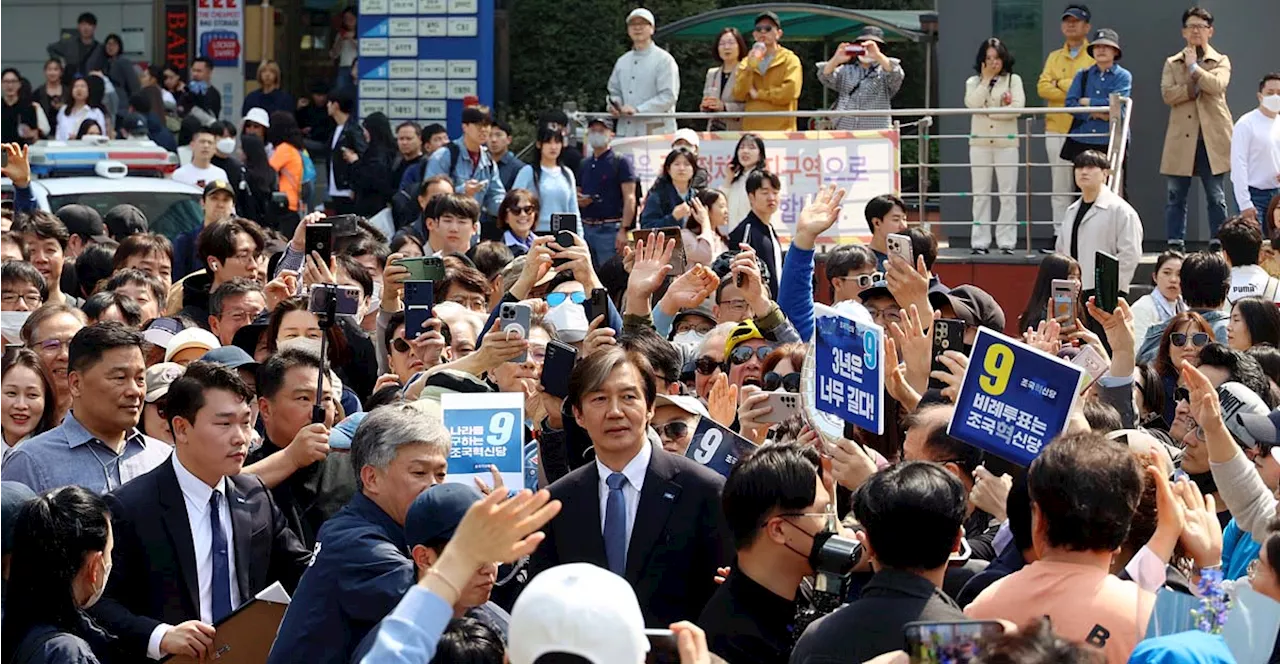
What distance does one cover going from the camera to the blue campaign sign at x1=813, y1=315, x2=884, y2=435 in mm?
6438

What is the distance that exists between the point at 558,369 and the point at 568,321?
1.44m

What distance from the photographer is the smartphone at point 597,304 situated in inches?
346

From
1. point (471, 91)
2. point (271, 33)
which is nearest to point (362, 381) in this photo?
point (471, 91)

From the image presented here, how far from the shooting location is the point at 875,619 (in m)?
4.51

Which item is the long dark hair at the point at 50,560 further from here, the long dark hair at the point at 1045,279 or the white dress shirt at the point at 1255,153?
the white dress shirt at the point at 1255,153

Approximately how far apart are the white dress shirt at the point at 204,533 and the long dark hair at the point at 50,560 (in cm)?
77

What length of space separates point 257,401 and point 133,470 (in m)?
0.67

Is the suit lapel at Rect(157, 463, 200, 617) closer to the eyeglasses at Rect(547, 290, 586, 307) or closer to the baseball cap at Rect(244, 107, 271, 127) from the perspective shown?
the eyeglasses at Rect(547, 290, 586, 307)

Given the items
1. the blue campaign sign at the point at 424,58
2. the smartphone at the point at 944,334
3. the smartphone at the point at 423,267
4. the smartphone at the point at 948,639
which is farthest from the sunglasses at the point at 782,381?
the blue campaign sign at the point at 424,58

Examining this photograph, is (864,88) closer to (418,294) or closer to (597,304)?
(597,304)

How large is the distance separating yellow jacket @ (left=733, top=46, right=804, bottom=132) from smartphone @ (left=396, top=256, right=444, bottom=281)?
7983 millimetres

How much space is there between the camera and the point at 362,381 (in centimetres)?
889

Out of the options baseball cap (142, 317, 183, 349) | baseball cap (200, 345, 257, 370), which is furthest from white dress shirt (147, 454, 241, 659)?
baseball cap (142, 317, 183, 349)

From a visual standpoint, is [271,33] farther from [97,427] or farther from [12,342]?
[97,427]
